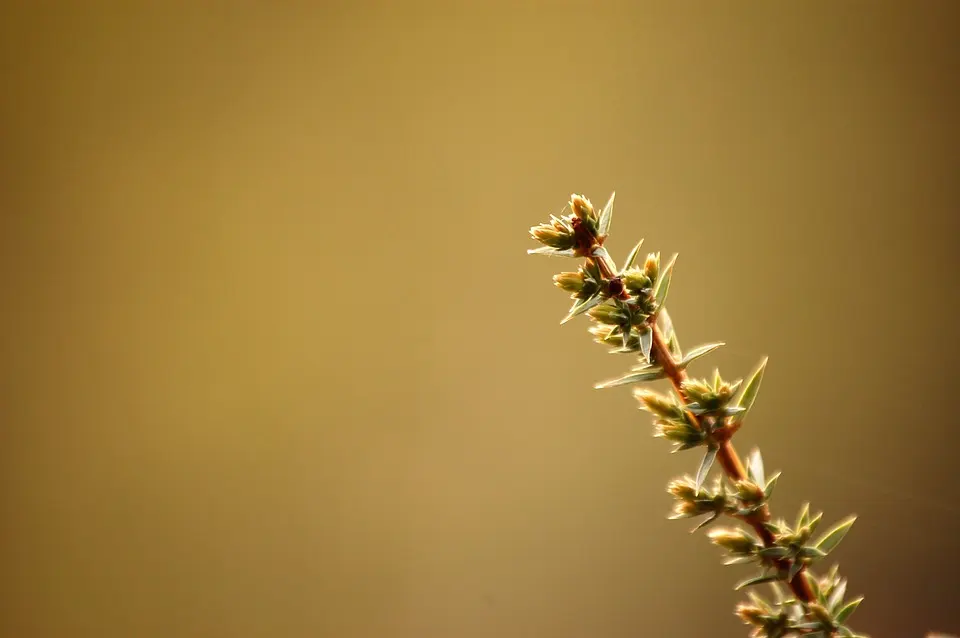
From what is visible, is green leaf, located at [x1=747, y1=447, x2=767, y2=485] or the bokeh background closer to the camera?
green leaf, located at [x1=747, y1=447, x2=767, y2=485]

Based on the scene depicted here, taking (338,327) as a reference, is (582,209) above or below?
below

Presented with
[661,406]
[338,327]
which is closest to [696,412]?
[661,406]

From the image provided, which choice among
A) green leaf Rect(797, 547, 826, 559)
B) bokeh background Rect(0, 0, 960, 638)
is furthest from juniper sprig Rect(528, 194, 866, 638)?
bokeh background Rect(0, 0, 960, 638)

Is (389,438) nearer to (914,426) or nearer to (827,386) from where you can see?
(827,386)

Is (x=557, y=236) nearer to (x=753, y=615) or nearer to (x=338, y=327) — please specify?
(x=753, y=615)

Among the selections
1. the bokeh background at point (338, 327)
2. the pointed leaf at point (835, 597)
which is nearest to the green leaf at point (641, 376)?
the pointed leaf at point (835, 597)

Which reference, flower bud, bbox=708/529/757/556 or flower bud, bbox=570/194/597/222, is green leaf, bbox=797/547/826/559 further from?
flower bud, bbox=570/194/597/222

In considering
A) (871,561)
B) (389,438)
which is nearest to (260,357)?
(389,438)

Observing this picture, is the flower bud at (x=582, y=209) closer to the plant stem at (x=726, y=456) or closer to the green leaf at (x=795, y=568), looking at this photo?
the plant stem at (x=726, y=456)
